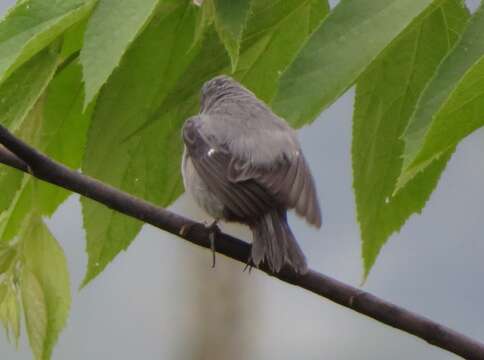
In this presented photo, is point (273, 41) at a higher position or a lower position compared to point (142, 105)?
higher

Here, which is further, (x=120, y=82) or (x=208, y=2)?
(x=120, y=82)

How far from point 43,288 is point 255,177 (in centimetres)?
86

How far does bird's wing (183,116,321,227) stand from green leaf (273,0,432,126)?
892 mm

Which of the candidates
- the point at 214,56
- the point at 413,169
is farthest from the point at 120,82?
the point at 413,169

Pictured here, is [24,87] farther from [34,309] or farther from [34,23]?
[34,309]

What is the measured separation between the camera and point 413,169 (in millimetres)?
1354

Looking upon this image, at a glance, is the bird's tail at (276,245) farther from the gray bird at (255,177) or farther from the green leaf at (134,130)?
the green leaf at (134,130)

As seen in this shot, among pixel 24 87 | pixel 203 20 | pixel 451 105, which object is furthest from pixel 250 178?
pixel 451 105

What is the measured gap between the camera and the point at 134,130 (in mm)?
1933

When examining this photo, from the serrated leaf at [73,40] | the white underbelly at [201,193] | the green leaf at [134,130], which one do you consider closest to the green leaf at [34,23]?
the serrated leaf at [73,40]

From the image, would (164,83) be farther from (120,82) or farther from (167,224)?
(167,224)

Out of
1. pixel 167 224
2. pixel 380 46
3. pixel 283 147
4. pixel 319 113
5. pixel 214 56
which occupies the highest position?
pixel 380 46

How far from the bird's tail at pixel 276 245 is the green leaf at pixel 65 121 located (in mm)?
509

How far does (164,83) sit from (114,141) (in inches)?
6.3
